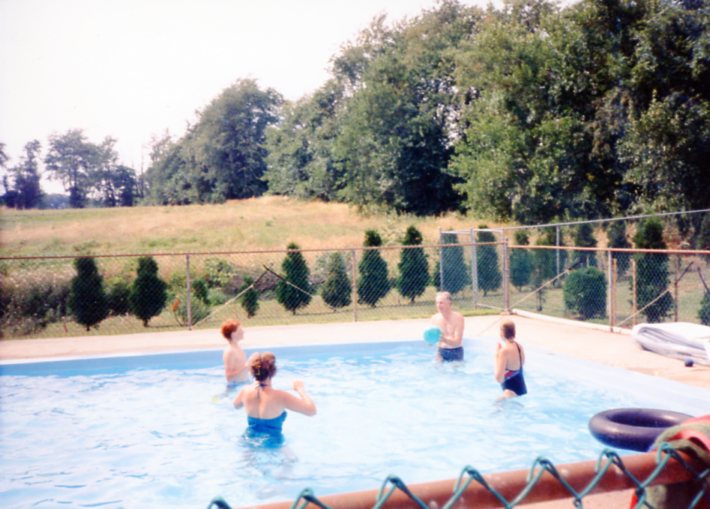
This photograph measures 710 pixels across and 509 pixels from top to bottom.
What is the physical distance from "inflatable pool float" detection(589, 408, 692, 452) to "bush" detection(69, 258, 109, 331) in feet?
39.6

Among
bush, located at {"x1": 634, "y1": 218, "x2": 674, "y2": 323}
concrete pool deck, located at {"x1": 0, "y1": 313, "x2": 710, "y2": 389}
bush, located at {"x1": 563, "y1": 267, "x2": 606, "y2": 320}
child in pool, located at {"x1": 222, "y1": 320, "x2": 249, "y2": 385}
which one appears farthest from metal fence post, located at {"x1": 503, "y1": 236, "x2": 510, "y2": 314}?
child in pool, located at {"x1": 222, "y1": 320, "x2": 249, "y2": 385}

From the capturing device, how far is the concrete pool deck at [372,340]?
29.6 ft

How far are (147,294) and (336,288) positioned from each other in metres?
4.68

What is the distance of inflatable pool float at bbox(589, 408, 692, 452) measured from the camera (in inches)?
168

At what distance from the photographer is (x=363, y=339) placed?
36.8 ft

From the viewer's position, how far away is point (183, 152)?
65625 mm

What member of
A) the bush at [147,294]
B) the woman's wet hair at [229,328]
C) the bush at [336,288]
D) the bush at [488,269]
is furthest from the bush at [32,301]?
the bush at [488,269]

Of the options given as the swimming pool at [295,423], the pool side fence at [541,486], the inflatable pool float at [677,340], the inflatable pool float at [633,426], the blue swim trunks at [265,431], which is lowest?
the swimming pool at [295,423]

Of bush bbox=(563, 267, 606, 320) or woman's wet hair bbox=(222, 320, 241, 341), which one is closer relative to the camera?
woman's wet hair bbox=(222, 320, 241, 341)

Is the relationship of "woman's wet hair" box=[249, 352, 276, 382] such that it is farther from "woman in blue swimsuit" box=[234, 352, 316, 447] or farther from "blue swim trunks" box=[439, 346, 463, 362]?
"blue swim trunks" box=[439, 346, 463, 362]

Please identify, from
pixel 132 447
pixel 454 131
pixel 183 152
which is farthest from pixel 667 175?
pixel 183 152

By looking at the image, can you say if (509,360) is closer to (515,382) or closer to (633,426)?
(515,382)

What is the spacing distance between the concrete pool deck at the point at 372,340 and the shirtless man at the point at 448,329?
1.20m

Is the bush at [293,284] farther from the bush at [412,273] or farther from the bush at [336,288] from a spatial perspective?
the bush at [412,273]
